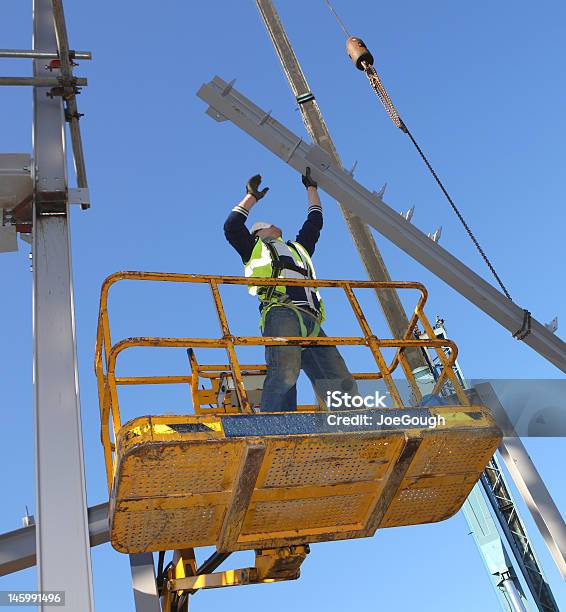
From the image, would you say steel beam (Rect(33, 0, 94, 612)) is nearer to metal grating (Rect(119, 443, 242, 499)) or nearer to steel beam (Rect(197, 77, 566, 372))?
metal grating (Rect(119, 443, 242, 499))

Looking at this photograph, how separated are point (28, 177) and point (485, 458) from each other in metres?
4.49

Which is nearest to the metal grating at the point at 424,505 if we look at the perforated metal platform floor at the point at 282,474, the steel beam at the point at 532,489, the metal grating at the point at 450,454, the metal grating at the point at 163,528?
the perforated metal platform floor at the point at 282,474

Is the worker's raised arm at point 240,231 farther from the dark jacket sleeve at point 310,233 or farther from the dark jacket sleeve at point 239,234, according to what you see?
the dark jacket sleeve at point 310,233

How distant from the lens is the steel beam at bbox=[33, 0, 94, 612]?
4484 millimetres

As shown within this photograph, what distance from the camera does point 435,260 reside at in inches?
359

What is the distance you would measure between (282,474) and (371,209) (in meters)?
4.57

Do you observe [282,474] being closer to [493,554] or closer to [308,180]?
[308,180]

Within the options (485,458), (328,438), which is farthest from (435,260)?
(328,438)

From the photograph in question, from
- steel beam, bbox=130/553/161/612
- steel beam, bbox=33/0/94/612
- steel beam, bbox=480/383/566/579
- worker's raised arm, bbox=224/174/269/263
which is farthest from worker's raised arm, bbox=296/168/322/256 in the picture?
steel beam, bbox=130/553/161/612

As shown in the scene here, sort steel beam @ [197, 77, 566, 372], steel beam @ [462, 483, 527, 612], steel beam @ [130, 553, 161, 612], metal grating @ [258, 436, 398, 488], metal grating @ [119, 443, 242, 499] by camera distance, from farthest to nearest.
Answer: steel beam @ [462, 483, 527, 612] < steel beam @ [197, 77, 566, 372] < steel beam @ [130, 553, 161, 612] < metal grating @ [258, 436, 398, 488] < metal grating @ [119, 443, 242, 499]

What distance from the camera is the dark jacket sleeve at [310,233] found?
7.22 metres

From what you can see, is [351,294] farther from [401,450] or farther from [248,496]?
[248,496]

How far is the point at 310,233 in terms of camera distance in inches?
286

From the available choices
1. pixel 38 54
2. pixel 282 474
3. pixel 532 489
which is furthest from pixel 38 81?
pixel 532 489
